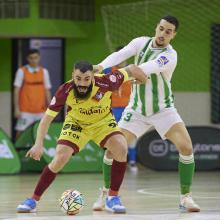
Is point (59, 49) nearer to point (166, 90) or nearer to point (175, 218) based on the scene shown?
point (166, 90)

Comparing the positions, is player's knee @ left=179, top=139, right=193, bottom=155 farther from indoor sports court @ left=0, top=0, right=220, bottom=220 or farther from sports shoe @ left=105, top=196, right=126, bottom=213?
sports shoe @ left=105, top=196, right=126, bottom=213

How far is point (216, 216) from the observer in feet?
28.6

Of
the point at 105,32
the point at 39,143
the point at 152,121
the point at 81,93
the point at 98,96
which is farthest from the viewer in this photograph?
the point at 105,32

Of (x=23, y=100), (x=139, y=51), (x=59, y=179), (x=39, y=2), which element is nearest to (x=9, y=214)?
(x=139, y=51)

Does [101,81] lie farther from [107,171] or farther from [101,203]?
[101,203]

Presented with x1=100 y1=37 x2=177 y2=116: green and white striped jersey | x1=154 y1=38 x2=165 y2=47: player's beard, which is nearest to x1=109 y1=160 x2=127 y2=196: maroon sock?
x1=100 y1=37 x2=177 y2=116: green and white striped jersey

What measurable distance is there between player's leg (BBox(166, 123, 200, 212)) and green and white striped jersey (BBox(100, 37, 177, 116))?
33 cm

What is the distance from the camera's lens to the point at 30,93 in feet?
54.6

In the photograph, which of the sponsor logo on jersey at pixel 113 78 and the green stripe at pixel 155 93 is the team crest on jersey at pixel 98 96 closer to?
the sponsor logo on jersey at pixel 113 78

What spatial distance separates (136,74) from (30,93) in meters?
7.72

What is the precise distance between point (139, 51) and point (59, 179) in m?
5.28

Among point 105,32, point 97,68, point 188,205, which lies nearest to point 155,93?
point 97,68

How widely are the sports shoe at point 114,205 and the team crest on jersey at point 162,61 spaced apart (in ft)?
4.99

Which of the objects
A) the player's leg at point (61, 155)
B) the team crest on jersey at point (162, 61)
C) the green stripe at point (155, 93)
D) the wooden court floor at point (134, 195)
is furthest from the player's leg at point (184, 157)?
the player's leg at point (61, 155)
